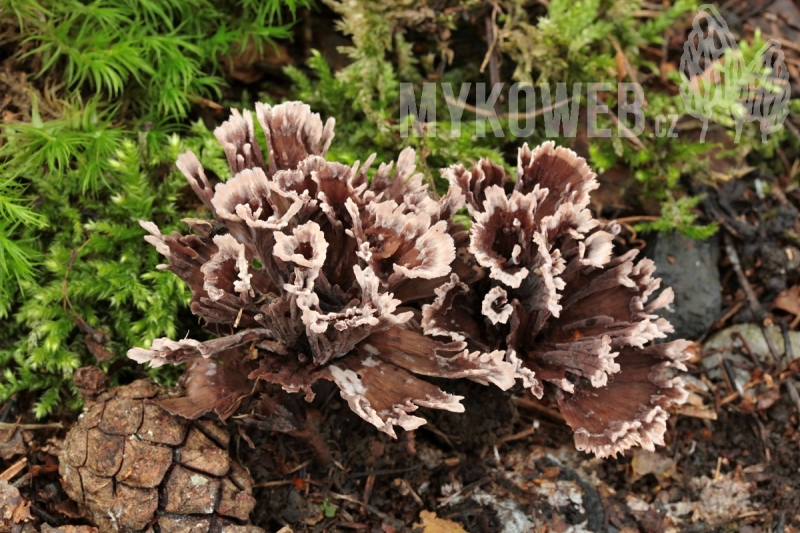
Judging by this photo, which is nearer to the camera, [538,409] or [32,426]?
[32,426]

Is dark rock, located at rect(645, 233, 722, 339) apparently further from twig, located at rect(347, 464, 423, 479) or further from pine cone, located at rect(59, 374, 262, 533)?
pine cone, located at rect(59, 374, 262, 533)

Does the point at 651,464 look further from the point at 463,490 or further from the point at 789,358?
the point at 789,358

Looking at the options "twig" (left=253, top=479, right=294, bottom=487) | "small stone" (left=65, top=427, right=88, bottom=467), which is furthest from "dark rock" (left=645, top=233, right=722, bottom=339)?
"small stone" (left=65, top=427, right=88, bottom=467)

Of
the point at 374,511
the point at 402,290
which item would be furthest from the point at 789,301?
the point at 374,511

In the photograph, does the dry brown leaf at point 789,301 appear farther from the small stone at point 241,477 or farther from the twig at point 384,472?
the small stone at point 241,477

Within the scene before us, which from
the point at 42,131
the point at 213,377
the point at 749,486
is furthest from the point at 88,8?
the point at 749,486

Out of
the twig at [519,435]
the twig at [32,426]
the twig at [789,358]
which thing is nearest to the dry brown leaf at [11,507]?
the twig at [32,426]

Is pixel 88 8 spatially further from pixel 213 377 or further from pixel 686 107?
pixel 686 107
